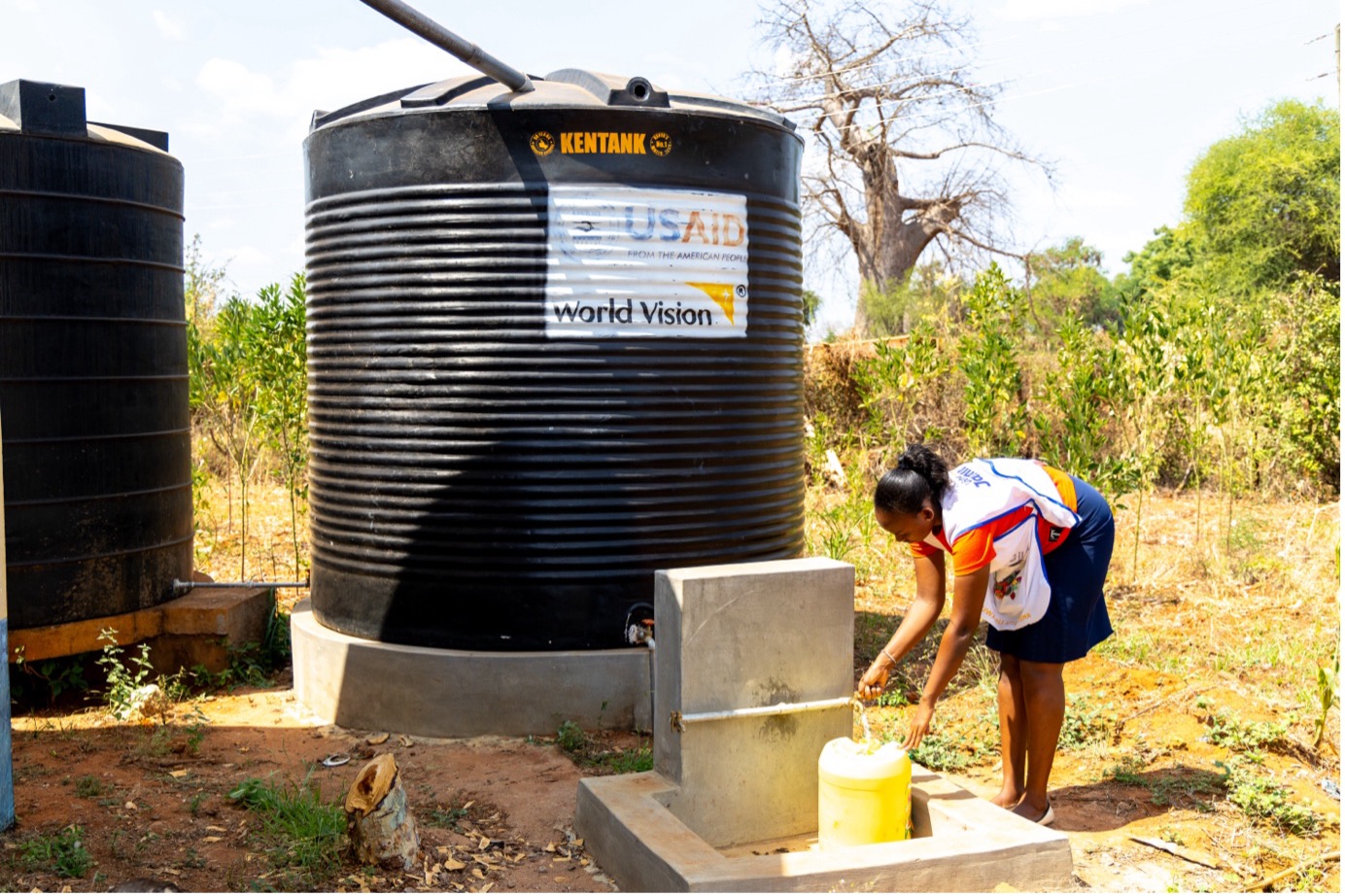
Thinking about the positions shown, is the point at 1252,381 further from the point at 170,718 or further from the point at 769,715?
the point at 170,718

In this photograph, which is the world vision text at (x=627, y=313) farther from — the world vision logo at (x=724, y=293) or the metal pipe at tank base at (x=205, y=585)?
the metal pipe at tank base at (x=205, y=585)

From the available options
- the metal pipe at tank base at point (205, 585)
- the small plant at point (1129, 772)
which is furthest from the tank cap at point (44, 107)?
the small plant at point (1129, 772)

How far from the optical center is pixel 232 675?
6.62 meters

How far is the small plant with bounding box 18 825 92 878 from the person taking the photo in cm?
403

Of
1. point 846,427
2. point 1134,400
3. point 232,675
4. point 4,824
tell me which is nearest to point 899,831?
point 4,824

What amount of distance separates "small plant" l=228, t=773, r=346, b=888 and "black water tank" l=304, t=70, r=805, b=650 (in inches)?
46.9

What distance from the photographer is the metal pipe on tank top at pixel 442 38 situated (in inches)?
189

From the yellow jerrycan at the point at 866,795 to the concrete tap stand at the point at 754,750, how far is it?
184 mm

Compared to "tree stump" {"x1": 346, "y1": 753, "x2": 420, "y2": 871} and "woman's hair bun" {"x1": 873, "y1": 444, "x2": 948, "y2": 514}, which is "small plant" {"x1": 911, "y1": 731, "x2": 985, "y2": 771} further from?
"tree stump" {"x1": 346, "y1": 753, "x2": 420, "y2": 871}

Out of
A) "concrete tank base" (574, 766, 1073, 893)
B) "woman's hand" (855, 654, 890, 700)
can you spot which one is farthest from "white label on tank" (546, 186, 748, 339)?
"concrete tank base" (574, 766, 1073, 893)

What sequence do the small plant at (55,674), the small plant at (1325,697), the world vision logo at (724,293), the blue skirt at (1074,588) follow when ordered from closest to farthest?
1. the blue skirt at (1074,588)
2. the small plant at (1325,697)
3. the world vision logo at (724,293)
4. the small plant at (55,674)

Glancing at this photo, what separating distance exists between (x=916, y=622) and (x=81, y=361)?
4.30m

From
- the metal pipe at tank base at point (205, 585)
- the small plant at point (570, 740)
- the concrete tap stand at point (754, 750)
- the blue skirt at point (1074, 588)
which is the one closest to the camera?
the concrete tap stand at point (754, 750)

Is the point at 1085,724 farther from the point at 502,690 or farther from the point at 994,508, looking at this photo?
the point at 502,690
